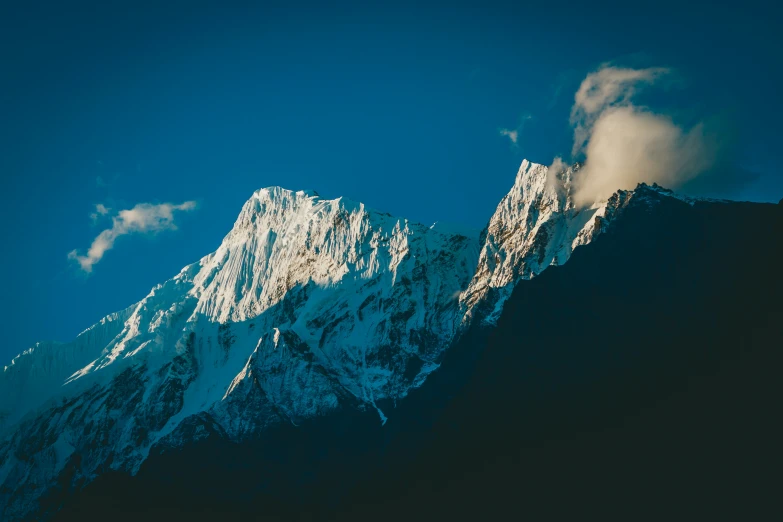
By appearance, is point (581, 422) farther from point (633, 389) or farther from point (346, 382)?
point (346, 382)

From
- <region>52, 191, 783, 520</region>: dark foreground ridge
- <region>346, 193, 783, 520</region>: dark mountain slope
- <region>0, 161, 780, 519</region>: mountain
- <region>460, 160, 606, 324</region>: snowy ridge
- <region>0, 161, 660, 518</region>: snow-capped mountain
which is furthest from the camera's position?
<region>0, 161, 660, 518</region>: snow-capped mountain

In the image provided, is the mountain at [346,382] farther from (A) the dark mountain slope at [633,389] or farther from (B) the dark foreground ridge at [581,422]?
(A) the dark mountain slope at [633,389]

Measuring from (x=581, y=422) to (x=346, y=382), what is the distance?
53346 millimetres

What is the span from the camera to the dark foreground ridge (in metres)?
116

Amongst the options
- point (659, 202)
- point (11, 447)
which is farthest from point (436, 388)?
point (11, 447)

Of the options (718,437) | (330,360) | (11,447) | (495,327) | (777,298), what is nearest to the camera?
(718,437)

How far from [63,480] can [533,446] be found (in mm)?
102226

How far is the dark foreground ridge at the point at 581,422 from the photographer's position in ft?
380

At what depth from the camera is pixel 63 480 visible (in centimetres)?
17325

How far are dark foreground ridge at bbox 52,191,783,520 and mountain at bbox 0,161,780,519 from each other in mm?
530

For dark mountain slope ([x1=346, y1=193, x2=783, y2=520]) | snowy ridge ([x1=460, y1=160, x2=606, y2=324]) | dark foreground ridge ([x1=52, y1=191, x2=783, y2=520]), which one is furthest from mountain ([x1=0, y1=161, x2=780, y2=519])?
dark mountain slope ([x1=346, y1=193, x2=783, y2=520])

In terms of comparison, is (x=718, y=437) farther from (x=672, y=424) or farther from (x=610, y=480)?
(x=610, y=480)

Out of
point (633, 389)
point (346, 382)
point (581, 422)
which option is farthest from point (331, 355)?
point (633, 389)

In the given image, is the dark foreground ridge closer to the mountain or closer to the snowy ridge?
the mountain
